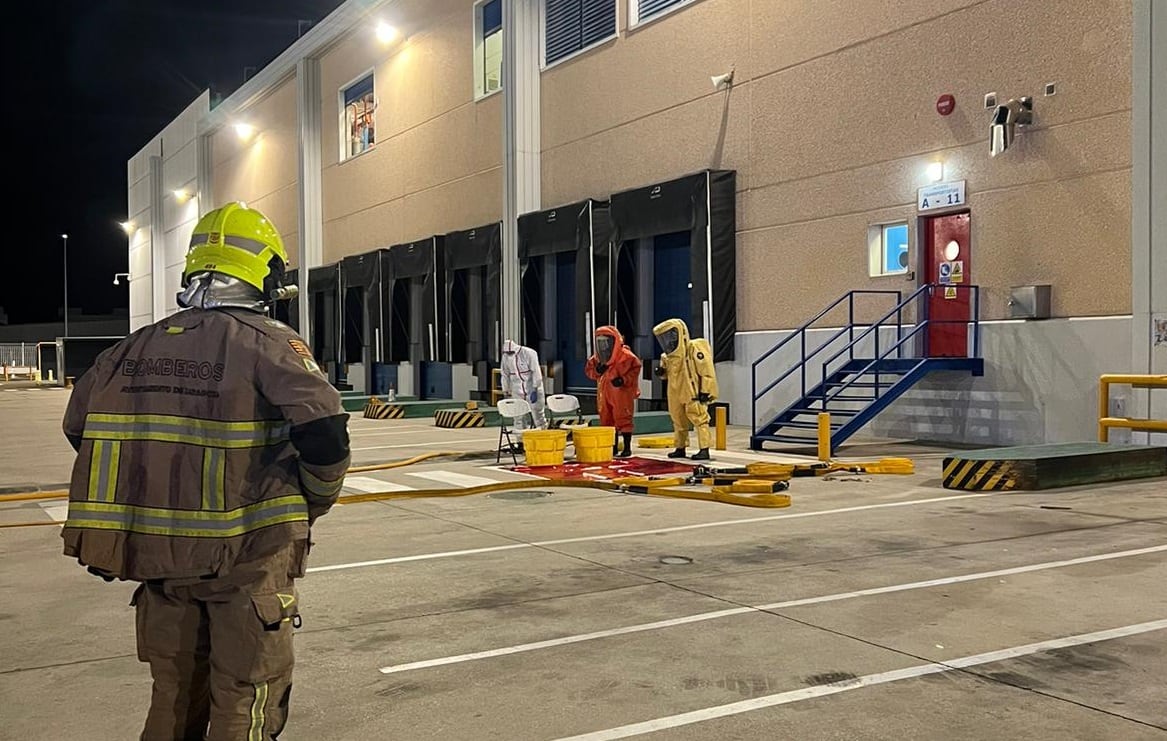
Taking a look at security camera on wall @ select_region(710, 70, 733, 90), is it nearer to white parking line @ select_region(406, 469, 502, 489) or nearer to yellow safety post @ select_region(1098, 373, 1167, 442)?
yellow safety post @ select_region(1098, 373, 1167, 442)

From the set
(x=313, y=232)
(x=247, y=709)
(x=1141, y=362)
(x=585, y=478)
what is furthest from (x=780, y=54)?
(x=313, y=232)

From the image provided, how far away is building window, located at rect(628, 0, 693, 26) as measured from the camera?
2172 centimetres

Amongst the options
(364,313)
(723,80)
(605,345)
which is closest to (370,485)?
(605,345)

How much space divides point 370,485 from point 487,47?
18.4 m

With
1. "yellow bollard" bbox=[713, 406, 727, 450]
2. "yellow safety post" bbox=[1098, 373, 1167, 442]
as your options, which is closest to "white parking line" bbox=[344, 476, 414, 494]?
"yellow bollard" bbox=[713, 406, 727, 450]

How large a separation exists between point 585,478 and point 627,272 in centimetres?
1146

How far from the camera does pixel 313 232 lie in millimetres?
38531

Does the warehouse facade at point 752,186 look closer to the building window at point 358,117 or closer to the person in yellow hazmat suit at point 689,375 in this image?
the building window at point 358,117

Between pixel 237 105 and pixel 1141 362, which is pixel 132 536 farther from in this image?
pixel 237 105

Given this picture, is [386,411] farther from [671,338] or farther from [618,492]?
[618,492]

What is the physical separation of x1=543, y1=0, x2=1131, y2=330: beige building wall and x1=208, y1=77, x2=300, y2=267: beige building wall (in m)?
19.8

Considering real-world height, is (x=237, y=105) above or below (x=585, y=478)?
above

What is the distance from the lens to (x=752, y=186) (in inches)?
778

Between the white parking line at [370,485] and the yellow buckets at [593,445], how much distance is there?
2649mm
